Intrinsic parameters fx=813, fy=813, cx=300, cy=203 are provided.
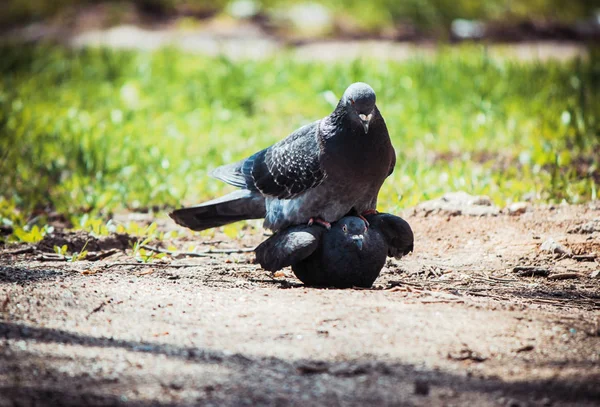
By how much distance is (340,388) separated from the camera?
2.85m

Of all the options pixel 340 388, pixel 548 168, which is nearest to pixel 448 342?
pixel 340 388

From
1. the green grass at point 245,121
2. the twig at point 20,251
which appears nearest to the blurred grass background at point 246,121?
the green grass at point 245,121

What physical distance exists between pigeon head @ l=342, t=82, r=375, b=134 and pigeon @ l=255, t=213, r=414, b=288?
53cm

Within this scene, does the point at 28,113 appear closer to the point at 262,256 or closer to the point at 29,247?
A: the point at 29,247

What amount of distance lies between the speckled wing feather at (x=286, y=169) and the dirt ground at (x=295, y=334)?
51cm

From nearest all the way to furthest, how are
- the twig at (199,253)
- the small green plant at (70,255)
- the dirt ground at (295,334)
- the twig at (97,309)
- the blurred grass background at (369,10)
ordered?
the dirt ground at (295,334)
the twig at (97,309)
the small green plant at (70,255)
the twig at (199,253)
the blurred grass background at (369,10)

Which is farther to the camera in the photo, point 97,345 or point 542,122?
point 542,122

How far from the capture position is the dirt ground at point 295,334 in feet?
9.24

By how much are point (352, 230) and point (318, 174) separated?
1.24 ft

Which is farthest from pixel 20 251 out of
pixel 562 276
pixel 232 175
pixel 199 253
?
pixel 562 276

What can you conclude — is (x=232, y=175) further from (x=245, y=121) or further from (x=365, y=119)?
(x=245, y=121)

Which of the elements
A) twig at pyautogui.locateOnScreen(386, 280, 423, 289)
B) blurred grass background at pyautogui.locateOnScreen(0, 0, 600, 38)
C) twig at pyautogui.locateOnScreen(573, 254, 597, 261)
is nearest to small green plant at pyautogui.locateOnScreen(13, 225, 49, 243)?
twig at pyautogui.locateOnScreen(386, 280, 423, 289)

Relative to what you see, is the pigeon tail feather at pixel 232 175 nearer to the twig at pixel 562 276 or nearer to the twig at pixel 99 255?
the twig at pixel 99 255

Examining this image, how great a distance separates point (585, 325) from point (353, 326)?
1.00m
